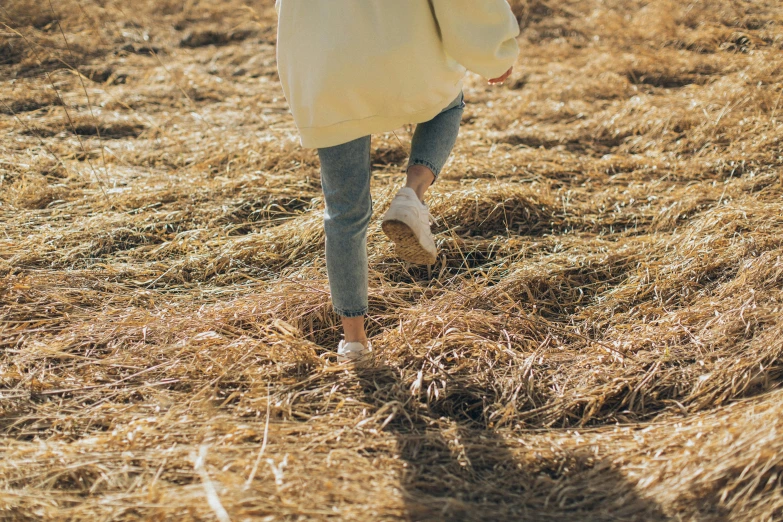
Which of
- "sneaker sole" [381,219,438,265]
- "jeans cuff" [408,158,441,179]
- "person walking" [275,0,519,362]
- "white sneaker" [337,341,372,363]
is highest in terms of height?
"person walking" [275,0,519,362]

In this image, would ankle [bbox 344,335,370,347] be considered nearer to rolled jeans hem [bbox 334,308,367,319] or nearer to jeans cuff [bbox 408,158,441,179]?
rolled jeans hem [bbox 334,308,367,319]

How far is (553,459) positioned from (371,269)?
113 cm

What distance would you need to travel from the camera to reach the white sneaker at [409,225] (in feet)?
5.74

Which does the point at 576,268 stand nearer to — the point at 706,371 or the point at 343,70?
the point at 706,371

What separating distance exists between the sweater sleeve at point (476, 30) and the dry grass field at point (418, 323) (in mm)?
810

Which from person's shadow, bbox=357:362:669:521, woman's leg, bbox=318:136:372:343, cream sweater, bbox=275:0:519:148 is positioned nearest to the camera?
person's shadow, bbox=357:362:669:521

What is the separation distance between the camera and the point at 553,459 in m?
1.63

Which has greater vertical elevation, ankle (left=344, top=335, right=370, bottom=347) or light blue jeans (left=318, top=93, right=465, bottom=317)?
light blue jeans (left=318, top=93, right=465, bottom=317)

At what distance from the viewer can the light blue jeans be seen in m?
1.75

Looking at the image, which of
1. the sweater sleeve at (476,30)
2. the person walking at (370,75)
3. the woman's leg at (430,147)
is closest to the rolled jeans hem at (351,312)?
the person walking at (370,75)

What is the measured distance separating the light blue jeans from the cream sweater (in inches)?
2.8

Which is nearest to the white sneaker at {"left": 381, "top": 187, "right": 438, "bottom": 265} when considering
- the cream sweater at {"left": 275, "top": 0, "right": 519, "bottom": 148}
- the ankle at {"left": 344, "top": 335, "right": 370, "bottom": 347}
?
the cream sweater at {"left": 275, "top": 0, "right": 519, "bottom": 148}

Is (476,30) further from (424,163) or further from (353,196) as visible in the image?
(353,196)

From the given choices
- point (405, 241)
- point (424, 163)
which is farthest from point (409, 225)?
point (424, 163)
